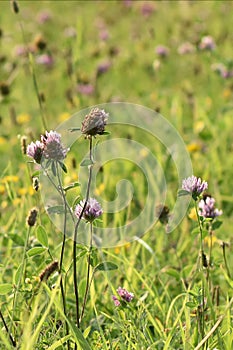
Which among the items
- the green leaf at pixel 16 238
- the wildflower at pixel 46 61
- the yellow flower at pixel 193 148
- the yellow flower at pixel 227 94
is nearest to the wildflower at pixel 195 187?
the green leaf at pixel 16 238

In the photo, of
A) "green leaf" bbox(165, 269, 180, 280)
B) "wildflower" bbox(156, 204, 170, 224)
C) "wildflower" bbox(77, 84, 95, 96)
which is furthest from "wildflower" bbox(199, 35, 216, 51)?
"green leaf" bbox(165, 269, 180, 280)

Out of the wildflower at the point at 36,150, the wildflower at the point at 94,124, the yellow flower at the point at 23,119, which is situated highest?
the yellow flower at the point at 23,119

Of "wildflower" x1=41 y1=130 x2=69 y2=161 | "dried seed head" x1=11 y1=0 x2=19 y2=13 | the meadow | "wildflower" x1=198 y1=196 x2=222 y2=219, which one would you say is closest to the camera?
"wildflower" x1=41 y1=130 x2=69 y2=161

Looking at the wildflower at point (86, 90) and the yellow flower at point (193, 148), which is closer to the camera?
the yellow flower at point (193, 148)

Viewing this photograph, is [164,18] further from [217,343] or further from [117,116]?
[217,343]

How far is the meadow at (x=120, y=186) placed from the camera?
1.14 metres

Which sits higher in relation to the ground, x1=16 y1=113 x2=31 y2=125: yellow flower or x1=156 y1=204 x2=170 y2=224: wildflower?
x1=16 y1=113 x2=31 y2=125: yellow flower

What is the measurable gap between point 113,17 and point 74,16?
1.01 ft

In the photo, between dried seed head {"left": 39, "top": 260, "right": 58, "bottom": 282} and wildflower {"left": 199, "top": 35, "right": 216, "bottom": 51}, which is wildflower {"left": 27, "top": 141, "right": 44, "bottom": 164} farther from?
wildflower {"left": 199, "top": 35, "right": 216, "bottom": 51}

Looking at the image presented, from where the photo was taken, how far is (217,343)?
3.78 feet

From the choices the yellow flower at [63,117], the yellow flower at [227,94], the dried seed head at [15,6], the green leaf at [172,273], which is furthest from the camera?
the yellow flower at [227,94]

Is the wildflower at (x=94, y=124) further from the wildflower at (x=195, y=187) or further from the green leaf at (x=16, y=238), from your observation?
the green leaf at (x=16, y=238)

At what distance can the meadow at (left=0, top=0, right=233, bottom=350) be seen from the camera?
1.14m

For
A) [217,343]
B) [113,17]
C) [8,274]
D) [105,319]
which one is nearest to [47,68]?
[113,17]
